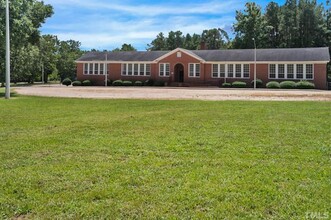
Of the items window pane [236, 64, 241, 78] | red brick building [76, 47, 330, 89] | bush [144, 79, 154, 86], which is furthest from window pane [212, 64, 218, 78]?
bush [144, 79, 154, 86]

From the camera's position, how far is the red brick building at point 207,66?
138ft

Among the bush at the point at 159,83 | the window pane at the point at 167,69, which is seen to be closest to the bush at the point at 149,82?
the bush at the point at 159,83

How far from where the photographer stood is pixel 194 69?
47156 millimetres

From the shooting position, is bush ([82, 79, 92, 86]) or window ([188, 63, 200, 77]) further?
bush ([82, 79, 92, 86])

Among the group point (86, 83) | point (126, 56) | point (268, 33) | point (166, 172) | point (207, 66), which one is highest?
point (268, 33)

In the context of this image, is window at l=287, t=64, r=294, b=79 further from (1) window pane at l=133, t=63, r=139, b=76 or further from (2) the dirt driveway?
(1) window pane at l=133, t=63, r=139, b=76

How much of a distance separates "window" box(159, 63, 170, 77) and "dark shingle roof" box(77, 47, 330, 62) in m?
1.96

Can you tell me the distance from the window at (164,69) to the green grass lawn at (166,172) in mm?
40033

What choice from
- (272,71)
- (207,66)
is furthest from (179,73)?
(272,71)

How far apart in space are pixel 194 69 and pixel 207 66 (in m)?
1.81

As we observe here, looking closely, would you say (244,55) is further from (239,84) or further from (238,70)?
(239,84)

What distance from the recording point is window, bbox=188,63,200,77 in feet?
154

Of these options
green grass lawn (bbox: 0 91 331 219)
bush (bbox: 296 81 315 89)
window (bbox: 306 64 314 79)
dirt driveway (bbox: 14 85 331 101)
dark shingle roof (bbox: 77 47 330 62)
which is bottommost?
green grass lawn (bbox: 0 91 331 219)

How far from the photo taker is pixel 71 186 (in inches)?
179
